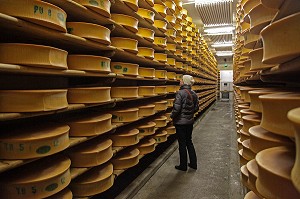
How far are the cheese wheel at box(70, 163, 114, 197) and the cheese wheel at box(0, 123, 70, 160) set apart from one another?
502 millimetres

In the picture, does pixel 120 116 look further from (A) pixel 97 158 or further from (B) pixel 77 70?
(B) pixel 77 70

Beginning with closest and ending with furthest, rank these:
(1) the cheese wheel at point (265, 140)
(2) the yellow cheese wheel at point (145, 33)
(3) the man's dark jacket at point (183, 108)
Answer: (1) the cheese wheel at point (265, 140), (2) the yellow cheese wheel at point (145, 33), (3) the man's dark jacket at point (183, 108)

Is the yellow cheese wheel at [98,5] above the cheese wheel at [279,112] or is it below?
above

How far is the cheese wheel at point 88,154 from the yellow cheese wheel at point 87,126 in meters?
0.15

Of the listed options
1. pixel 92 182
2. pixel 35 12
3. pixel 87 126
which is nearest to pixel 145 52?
pixel 87 126

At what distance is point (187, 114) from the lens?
3621mm

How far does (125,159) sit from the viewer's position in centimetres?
270

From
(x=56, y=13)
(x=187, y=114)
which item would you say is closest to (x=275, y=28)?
(x=56, y=13)

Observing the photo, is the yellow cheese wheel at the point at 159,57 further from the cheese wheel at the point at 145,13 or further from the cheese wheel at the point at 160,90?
the cheese wheel at the point at 145,13

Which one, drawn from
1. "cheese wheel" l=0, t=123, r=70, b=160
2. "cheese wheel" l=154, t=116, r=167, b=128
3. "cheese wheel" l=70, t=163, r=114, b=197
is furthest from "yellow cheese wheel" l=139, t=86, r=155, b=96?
"cheese wheel" l=0, t=123, r=70, b=160

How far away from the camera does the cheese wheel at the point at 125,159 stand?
105 inches

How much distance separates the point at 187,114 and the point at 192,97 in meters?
0.26

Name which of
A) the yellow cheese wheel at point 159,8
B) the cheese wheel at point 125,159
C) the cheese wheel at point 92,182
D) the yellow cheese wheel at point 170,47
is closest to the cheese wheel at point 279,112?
the cheese wheel at point 92,182

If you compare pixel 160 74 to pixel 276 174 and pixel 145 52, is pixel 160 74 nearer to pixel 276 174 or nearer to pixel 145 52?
pixel 145 52
